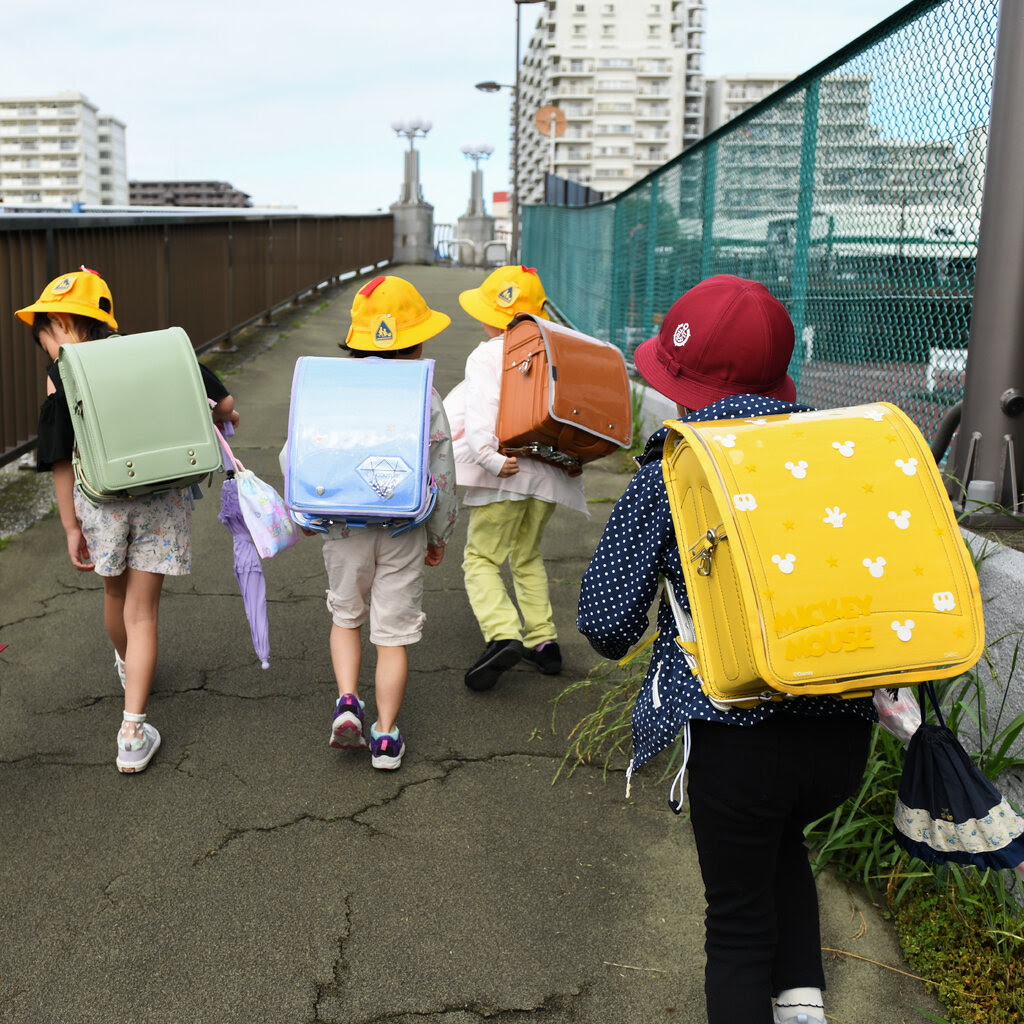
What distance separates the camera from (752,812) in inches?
77.9

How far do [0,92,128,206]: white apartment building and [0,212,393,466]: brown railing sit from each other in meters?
188

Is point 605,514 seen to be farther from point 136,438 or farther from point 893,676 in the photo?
point 893,676

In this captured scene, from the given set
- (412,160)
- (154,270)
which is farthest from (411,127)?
(154,270)

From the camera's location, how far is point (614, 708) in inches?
153

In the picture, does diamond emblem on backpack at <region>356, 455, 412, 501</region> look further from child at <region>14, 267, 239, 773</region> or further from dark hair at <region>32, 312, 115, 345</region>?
→ dark hair at <region>32, 312, 115, 345</region>

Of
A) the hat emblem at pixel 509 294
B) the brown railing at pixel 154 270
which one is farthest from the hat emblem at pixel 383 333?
the brown railing at pixel 154 270

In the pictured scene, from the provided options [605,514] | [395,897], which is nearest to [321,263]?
[605,514]

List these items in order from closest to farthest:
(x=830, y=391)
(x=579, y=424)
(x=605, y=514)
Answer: (x=579, y=424) < (x=830, y=391) < (x=605, y=514)

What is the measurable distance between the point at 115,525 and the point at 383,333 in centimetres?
107

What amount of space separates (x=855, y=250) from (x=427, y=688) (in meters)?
2.41

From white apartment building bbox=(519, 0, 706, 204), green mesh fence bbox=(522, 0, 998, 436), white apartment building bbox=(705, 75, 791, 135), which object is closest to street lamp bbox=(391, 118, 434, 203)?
green mesh fence bbox=(522, 0, 998, 436)

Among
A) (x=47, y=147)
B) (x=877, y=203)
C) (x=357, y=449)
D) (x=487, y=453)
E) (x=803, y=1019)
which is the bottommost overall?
(x=803, y=1019)

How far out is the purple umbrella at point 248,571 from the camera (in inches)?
133

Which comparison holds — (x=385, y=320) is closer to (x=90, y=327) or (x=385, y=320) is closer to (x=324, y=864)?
(x=90, y=327)
